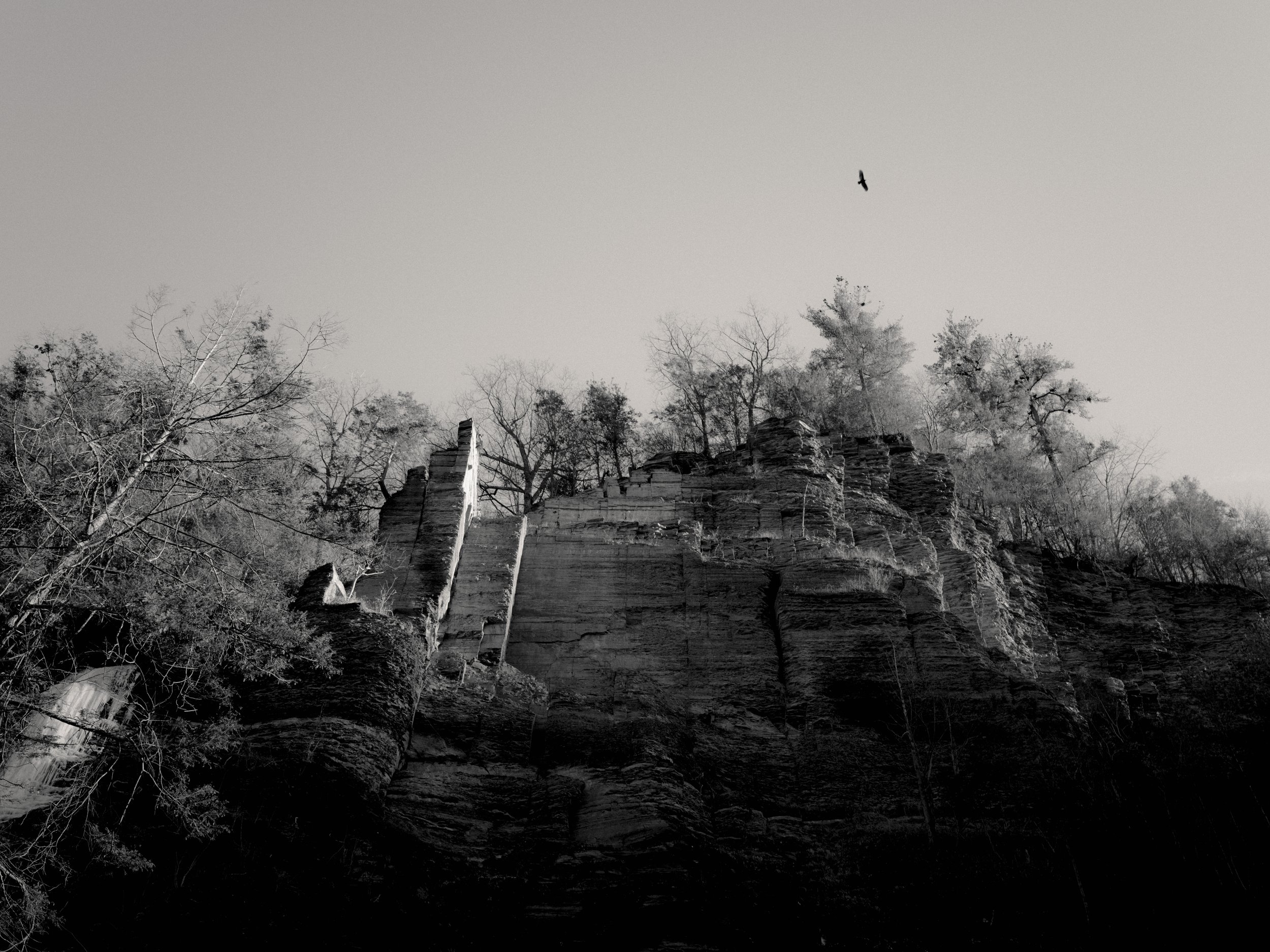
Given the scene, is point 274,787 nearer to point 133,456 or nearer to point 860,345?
point 133,456

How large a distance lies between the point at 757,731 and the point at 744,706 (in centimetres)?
62

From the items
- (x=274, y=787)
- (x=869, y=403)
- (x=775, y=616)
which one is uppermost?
(x=869, y=403)

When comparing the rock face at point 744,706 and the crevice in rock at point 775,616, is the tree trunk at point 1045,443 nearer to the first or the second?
the rock face at point 744,706

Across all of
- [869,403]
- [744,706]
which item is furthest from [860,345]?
[744,706]

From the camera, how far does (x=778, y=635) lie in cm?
1941

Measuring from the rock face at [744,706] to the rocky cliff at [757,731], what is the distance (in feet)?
0.18

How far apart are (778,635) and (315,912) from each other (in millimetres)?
10040

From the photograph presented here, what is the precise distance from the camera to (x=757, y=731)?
17.5 metres

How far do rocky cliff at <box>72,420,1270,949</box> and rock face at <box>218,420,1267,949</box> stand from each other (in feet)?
0.18

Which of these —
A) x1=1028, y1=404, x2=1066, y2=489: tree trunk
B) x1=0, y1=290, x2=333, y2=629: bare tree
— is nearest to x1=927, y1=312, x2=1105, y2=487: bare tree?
x1=1028, y1=404, x2=1066, y2=489: tree trunk

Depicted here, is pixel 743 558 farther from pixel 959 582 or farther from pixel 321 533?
pixel 321 533

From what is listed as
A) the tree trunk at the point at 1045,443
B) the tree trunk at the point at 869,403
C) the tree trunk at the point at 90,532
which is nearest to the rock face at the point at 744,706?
the tree trunk at the point at 90,532

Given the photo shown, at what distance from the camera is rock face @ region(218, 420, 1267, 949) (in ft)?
46.7

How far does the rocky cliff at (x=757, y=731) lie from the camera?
46.2 feet
